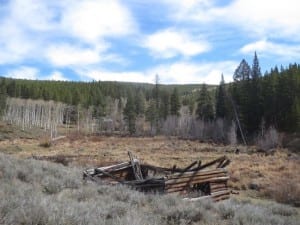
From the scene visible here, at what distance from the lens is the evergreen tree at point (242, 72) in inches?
3150

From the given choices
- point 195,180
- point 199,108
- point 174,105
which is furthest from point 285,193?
point 174,105

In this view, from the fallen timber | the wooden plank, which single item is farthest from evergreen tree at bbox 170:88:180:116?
the fallen timber

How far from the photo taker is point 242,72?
267ft

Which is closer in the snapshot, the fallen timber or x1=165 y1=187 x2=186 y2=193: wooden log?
x1=165 y1=187 x2=186 y2=193: wooden log

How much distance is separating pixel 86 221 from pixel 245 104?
68.1 metres

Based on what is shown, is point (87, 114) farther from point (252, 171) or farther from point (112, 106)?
A: point (252, 171)

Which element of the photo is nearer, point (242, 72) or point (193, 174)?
point (193, 174)

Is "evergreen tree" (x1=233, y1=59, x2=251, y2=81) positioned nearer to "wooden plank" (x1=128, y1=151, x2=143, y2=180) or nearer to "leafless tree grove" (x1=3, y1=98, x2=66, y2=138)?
"leafless tree grove" (x1=3, y1=98, x2=66, y2=138)

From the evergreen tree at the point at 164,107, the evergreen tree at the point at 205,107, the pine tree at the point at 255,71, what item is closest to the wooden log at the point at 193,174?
the pine tree at the point at 255,71

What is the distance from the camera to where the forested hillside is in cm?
6888

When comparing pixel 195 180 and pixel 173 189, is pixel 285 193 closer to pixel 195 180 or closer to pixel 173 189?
pixel 195 180

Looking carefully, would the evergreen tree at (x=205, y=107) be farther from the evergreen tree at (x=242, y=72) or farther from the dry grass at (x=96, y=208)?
the dry grass at (x=96, y=208)

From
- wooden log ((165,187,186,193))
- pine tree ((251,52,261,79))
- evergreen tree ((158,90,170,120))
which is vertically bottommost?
wooden log ((165,187,186,193))

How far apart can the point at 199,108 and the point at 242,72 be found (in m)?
14.9
